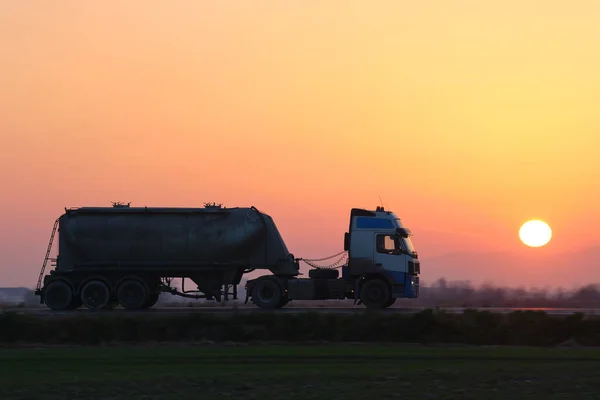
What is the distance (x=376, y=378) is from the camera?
2202 cm

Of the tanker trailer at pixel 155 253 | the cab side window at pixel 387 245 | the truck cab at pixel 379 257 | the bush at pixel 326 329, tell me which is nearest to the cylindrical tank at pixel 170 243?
the tanker trailer at pixel 155 253

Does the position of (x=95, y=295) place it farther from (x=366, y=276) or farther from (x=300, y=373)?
(x=300, y=373)

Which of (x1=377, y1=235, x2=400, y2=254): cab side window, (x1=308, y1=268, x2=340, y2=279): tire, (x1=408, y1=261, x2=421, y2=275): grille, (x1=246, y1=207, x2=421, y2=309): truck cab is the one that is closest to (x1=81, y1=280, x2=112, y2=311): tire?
(x1=246, y1=207, x2=421, y2=309): truck cab

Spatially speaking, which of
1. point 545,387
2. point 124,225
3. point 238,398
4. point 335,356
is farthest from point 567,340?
point 124,225

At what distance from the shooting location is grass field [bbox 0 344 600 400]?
20531 mm

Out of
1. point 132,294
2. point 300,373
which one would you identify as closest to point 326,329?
point 300,373

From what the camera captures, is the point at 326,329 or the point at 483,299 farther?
the point at 483,299

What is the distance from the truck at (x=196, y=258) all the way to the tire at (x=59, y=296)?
4cm

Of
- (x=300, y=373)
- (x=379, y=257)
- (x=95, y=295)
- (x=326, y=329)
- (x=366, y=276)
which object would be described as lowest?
(x=300, y=373)

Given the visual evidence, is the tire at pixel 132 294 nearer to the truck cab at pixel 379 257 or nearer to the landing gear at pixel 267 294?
the landing gear at pixel 267 294

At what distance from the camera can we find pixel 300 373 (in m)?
22.8

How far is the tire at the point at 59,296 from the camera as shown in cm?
4209

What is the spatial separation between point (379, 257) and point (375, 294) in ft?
4.98

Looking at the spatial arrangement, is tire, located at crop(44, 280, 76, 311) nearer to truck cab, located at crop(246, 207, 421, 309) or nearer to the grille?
truck cab, located at crop(246, 207, 421, 309)
